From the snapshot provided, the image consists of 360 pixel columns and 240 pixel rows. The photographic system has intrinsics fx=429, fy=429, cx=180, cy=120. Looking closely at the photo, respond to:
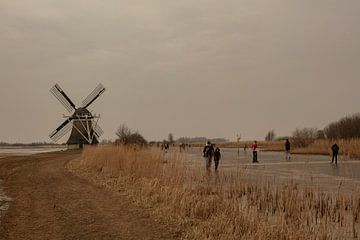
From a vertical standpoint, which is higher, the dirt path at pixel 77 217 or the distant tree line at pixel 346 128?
the distant tree line at pixel 346 128

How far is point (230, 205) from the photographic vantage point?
1044 cm

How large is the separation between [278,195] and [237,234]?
4.10 metres

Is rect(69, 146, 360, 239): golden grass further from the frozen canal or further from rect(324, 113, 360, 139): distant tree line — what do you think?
rect(324, 113, 360, 139): distant tree line

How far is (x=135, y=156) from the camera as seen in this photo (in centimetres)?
1872

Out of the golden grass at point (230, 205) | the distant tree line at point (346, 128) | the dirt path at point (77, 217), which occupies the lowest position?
the dirt path at point (77, 217)

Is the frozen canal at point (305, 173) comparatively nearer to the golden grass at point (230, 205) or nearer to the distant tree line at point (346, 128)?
the golden grass at point (230, 205)

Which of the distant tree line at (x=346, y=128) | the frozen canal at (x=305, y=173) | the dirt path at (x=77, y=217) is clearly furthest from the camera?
the distant tree line at (x=346, y=128)

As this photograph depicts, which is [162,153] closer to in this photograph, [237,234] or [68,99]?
[237,234]

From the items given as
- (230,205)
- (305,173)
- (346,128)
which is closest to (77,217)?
(230,205)

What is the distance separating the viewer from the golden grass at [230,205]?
8602 millimetres

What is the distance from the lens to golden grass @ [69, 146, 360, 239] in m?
8.60

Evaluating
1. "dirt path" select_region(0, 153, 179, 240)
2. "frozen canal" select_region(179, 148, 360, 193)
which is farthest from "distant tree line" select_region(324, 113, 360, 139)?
"dirt path" select_region(0, 153, 179, 240)

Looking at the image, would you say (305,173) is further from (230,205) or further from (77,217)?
Result: (77,217)

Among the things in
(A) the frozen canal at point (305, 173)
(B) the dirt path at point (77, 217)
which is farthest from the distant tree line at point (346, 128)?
(B) the dirt path at point (77, 217)
